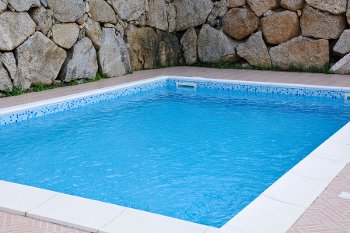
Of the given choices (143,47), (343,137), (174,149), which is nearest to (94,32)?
(143,47)

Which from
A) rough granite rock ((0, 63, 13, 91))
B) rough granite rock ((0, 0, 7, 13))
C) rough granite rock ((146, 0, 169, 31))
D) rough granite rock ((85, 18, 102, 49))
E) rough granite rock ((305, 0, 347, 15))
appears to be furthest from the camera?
rough granite rock ((146, 0, 169, 31))

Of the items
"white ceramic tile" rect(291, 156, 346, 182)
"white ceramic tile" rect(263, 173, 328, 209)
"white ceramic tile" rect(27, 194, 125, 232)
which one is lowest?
"white ceramic tile" rect(291, 156, 346, 182)

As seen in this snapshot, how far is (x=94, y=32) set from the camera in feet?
27.9

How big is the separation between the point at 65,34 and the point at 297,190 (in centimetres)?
581

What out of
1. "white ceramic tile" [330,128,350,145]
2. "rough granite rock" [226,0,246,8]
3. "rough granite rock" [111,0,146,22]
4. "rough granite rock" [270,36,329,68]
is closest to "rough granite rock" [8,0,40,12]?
"rough granite rock" [111,0,146,22]

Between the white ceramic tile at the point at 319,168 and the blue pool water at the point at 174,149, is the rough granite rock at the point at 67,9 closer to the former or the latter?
the blue pool water at the point at 174,149

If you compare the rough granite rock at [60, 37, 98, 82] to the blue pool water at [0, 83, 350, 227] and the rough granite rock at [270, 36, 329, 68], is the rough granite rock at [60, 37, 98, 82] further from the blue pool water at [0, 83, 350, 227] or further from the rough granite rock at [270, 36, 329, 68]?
the rough granite rock at [270, 36, 329, 68]

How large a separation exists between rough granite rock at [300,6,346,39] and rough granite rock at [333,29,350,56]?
11 centimetres

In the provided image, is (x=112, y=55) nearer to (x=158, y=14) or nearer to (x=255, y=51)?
(x=158, y=14)

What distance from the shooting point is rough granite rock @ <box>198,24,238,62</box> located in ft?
33.4

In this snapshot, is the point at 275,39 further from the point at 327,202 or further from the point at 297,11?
the point at 327,202

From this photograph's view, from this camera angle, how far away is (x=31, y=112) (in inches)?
245

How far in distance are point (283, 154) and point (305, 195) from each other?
1.54 meters

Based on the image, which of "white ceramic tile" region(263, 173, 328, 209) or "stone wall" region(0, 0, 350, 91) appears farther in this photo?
"stone wall" region(0, 0, 350, 91)
